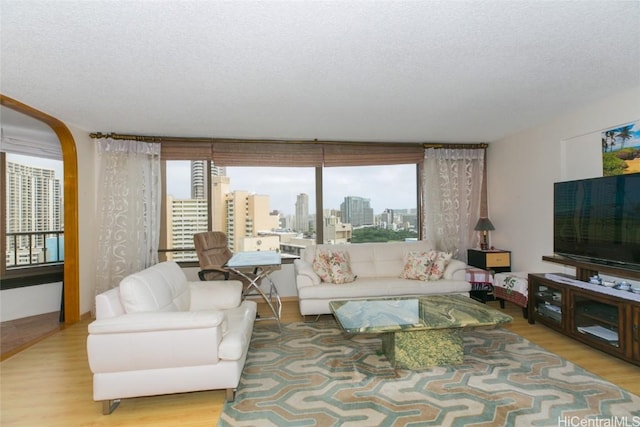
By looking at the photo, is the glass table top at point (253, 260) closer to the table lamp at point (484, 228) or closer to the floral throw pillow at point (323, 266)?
the floral throw pillow at point (323, 266)

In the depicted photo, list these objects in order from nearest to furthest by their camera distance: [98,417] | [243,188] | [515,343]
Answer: [98,417], [515,343], [243,188]

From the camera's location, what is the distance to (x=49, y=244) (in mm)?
4801

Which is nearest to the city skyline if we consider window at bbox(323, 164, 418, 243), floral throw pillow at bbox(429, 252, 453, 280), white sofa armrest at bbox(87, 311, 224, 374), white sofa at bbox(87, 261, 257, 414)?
window at bbox(323, 164, 418, 243)

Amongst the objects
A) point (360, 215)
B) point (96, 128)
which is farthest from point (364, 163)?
point (96, 128)

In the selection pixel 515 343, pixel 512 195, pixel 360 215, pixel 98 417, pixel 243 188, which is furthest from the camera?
pixel 360 215

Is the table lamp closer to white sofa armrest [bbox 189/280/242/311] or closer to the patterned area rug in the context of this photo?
the patterned area rug

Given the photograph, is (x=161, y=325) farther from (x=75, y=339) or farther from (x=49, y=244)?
(x=49, y=244)

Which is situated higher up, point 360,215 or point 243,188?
point 243,188

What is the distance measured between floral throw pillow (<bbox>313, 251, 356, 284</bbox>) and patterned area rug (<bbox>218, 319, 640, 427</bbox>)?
971 mm

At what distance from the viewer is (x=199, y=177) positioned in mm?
4887

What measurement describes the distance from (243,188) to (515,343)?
392 cm

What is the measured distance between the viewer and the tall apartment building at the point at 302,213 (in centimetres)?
513

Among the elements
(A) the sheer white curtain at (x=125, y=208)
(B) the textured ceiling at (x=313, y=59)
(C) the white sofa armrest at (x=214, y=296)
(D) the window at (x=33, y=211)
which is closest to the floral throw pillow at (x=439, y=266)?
(B) the textured ceiling at (x=313, y=59)

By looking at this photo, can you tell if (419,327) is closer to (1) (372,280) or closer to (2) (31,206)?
(1) (372,280)
